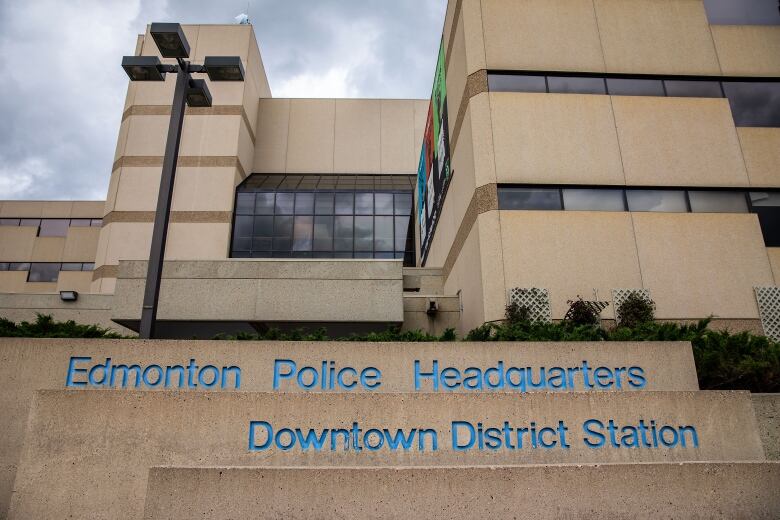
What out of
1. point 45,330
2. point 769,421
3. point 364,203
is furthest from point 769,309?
point 364,203

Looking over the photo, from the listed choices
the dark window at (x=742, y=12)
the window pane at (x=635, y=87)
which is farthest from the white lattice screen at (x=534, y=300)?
the dark window at (x=742, y=12)

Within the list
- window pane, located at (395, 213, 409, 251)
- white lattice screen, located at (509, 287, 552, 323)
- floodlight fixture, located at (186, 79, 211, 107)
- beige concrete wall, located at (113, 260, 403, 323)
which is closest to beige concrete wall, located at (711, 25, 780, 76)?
white lattice screen, located at (509, 287, 552, 323)

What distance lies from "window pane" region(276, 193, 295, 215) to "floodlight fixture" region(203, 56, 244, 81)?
20334 mm

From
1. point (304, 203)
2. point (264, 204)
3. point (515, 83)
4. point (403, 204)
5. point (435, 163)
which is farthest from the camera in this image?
point (403, 204)

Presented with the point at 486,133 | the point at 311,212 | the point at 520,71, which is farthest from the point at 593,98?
the point at 311,212

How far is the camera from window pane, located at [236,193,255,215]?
1200 inches

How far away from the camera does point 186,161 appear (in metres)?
30.1

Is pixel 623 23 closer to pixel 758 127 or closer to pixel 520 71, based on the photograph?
pixel 520 71

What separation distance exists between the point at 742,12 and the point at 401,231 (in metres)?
19.0

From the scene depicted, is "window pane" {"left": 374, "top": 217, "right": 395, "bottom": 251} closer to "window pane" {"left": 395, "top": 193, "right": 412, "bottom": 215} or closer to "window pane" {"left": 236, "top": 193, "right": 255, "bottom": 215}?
"window pane" {"left": 395, "top": 193, "right": 412, "bottom": 215}

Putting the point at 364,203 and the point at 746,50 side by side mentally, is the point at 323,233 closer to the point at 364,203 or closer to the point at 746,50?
the point at 364,203

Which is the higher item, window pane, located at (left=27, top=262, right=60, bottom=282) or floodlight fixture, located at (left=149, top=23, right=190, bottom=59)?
window pane, located at (left=27, top=262, right=60, bottom=282)

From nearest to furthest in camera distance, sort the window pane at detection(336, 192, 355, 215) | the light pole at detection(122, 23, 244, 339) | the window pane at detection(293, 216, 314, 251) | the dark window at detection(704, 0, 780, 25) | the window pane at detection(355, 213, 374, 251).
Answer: the light pole at detection(122, 23, 244, 339)
the dark window at detection(704, 0, 780, 25)
the window pane at detection(293, 216, 314, 251)
the window pane at detection(355, 213, 374, 251)
the window pane at detection(336, 192, 355, 215)

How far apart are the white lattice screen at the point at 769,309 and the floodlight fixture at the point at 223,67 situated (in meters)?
14.2
